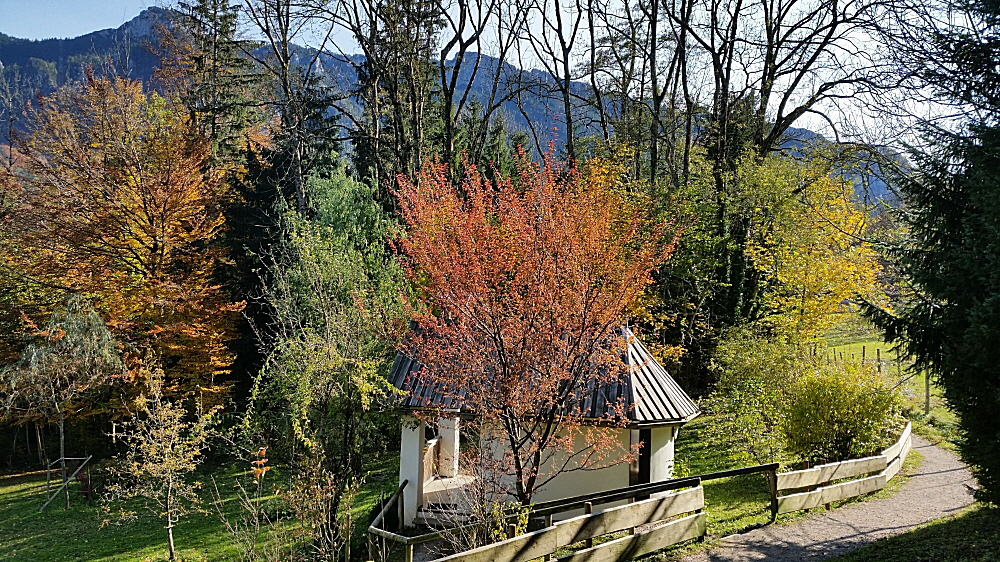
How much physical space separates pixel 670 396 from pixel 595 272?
3.65m

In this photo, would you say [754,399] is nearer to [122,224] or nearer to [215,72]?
[122,224]

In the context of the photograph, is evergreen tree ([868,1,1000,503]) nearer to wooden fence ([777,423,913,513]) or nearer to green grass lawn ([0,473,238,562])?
wooden fence ([777,423,913,513])

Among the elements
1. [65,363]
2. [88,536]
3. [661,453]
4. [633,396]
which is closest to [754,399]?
[661,453]

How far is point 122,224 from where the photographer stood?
19.9 meters

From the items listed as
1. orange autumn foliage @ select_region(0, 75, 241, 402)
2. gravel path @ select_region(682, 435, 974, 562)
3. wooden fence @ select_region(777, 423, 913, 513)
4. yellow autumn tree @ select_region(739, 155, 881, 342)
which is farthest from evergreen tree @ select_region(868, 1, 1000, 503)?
orange autumn foliage @ select_region(0, 75, 241, 402)

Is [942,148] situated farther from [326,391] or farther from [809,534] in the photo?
[326,391]

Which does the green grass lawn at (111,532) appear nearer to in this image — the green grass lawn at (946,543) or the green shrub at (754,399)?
the green shrub at (754,399)

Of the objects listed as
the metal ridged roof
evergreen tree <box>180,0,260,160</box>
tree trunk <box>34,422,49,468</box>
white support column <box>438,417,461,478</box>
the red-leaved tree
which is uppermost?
evergreen tree <box>180,0,260,160</box>

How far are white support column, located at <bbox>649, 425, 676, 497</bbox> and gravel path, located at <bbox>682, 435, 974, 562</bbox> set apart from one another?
2096mm

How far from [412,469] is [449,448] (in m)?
4.06

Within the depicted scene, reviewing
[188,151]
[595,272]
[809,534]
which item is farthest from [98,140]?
[809,534]

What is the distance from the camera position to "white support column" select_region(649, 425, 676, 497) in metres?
11.1

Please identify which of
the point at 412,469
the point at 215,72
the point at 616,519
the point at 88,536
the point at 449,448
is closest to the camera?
the point at 616,519

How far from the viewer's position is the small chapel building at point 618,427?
35.9ft
